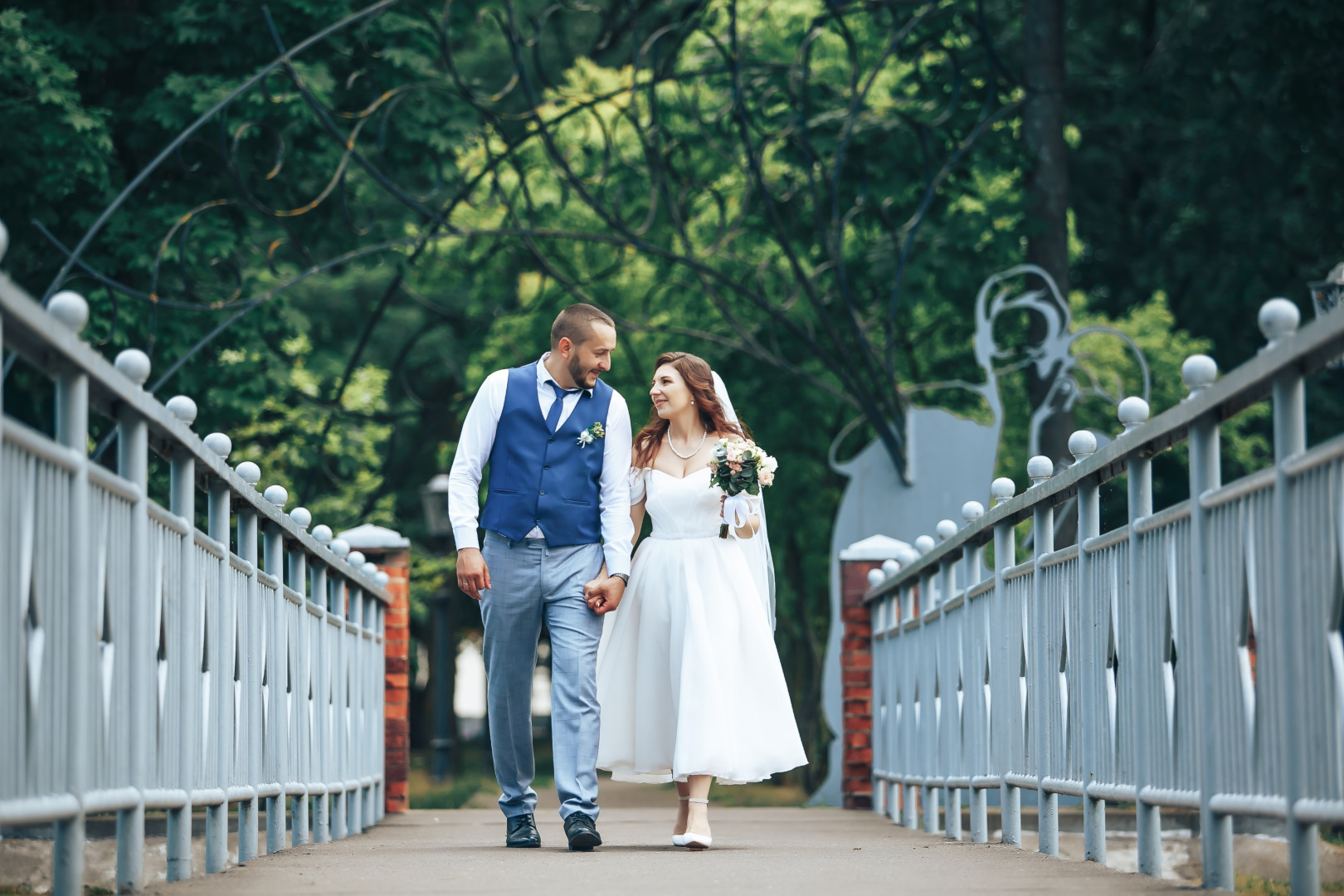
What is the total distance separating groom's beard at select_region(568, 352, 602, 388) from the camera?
675cm

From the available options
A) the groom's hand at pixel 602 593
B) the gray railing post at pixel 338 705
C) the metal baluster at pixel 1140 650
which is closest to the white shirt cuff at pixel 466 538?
the groom's hand at pixel 602 593

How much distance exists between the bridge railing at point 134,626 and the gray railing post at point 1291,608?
2.34 metres

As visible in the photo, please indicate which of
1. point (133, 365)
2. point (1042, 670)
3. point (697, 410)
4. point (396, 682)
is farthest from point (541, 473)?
point (396, 682)

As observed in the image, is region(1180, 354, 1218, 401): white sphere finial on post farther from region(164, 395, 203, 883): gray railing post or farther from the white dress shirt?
the white dress shirt

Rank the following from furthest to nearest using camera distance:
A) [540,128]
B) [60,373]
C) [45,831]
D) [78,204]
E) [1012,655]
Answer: [78,204] → [540,128] → [45,831] → [1012,655] → [60,373]

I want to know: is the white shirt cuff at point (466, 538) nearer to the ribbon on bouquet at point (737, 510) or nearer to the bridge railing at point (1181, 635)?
the ribbon on bouquet at point (737, 510)

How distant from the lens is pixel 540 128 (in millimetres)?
12828

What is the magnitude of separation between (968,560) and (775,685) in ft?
3.24

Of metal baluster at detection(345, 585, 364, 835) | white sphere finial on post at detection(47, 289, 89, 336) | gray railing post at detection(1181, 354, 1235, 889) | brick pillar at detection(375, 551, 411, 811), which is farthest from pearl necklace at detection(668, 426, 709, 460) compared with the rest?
brick pillar at detection(375, 551, 411, 811)

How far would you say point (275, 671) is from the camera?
633cm

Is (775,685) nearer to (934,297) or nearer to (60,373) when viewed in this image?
(60,373)

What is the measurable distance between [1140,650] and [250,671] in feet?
9.02

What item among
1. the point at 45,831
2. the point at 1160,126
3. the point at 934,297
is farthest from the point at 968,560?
the point at 1160,126

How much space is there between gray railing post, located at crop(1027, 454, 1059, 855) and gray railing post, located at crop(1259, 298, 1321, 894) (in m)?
2.16
